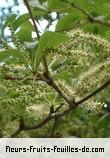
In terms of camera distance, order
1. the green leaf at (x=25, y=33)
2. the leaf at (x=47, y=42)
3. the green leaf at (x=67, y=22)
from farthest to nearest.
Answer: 1. the green leaf at (x=67, y=22)
2. the green leaf at (x=25, y=33)
3. the leaf at (x=47, y=42)

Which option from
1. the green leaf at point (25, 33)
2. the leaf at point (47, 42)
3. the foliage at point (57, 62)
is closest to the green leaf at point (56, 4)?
the foliage at point (57, 62)

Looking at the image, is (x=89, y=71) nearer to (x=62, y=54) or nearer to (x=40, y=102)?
(x=62, y=54)

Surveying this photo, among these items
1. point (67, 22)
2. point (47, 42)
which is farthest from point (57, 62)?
point (67, 22)

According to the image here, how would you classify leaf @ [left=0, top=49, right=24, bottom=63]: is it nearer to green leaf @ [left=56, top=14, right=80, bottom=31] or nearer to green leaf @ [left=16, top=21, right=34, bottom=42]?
green leaf @ [left=16, top=21, right=34, bottom=42]

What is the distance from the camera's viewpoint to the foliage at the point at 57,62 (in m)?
1.34

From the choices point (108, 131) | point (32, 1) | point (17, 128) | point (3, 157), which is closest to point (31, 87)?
point (32, 1)

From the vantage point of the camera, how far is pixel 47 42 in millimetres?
1312

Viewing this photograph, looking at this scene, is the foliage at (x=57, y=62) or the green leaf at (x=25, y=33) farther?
the green leaf at (x=25, y=33)

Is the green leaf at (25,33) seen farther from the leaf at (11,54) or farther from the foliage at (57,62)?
the leaf at (11,54)

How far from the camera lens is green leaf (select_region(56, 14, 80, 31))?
1.69 m

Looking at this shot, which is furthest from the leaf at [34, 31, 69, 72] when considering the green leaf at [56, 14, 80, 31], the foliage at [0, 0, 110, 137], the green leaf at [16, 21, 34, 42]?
the green leaf at [56, 14, 80, 31]

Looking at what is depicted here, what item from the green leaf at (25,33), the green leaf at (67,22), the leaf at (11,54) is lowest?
the green leaf at (67,22)

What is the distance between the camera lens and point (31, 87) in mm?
1386

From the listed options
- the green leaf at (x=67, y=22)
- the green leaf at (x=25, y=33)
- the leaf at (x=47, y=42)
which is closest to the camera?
the leaf at (x=47, y=42)
